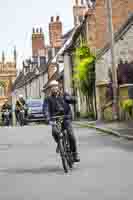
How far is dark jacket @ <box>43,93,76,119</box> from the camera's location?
39.0 feet

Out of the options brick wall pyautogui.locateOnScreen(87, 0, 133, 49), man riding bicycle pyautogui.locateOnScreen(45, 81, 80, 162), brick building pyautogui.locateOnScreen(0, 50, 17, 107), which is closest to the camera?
man riding bicycle pyautogui.locateOnScreen(45, 81, 80, 162)

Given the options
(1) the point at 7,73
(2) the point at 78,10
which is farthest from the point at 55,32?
(1) the point at 7,73

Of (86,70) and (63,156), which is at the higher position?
(86,70)

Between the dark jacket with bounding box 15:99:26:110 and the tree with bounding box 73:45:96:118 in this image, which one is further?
the tree with bounding box 73:45:96:118

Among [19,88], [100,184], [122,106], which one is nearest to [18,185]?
Answer: [100,184]

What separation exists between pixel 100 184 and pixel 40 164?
12.3 ft

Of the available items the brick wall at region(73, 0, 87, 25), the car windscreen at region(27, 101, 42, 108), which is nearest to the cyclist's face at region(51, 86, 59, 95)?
the car windscreen at region(27, 101, 42, 108)

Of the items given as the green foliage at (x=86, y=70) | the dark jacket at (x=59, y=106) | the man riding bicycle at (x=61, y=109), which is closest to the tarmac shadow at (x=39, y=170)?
the man riding bicycle at (x=61, y=109)

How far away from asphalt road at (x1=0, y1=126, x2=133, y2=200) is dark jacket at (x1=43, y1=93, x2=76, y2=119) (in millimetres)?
1115

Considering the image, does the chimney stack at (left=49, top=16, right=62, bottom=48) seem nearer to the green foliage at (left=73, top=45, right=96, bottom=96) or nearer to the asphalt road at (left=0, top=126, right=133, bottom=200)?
the green foliage at (left=73, top=45, right=96, bottom=96)

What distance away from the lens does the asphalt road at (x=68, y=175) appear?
886 cm

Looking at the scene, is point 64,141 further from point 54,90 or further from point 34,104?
point 34,104

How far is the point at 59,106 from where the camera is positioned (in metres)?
11.9

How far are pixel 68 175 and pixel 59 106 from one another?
1.50m
